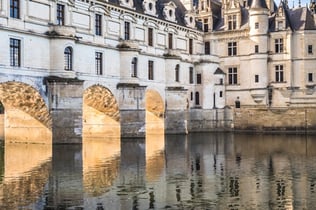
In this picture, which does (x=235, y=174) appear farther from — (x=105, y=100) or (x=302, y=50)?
(x=302, y=50)

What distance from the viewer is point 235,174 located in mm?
19891

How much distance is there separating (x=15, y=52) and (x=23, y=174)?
40.7 ft

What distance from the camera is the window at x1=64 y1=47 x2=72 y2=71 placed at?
108ft

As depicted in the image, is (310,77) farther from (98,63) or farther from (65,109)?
(65,109)

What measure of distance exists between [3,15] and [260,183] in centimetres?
1852

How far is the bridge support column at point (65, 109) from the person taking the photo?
30766 mm

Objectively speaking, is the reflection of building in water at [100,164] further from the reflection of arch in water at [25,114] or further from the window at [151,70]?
the window at [151,70]

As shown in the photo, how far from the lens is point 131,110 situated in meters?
37.7

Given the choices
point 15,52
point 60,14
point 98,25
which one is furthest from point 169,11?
point 15,52

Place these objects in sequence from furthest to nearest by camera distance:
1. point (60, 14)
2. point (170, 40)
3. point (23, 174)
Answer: point (170, 40) < point (60, 14) < point (23, 174)

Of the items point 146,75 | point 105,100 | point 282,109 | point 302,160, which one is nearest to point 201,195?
point 302,160

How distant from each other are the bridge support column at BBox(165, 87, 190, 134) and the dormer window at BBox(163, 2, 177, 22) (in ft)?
23.5

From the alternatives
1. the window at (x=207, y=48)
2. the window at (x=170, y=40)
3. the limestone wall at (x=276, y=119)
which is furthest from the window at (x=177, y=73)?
the limestone wall at (x=276, y=119)

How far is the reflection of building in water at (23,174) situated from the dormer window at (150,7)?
58.0 ft
